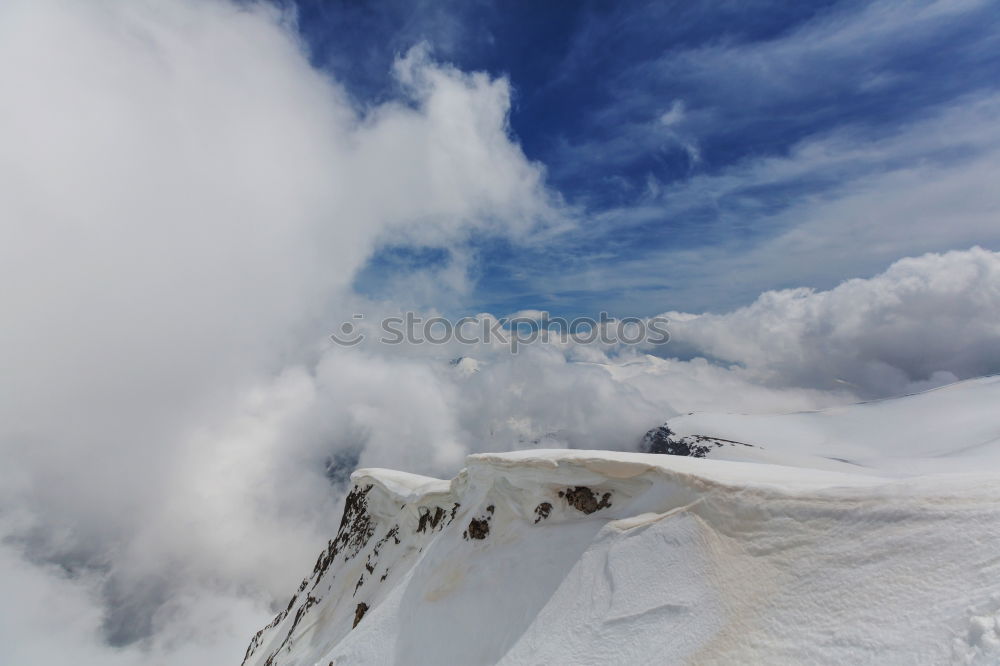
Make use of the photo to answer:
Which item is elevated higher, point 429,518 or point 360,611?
Answer: point 429,518

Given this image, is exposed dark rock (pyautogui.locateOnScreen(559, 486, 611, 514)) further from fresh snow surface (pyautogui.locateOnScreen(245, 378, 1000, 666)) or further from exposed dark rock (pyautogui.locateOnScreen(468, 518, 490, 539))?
exposed dark rock (pyautogui.locateOnScreen(468, 518, 490, 539))

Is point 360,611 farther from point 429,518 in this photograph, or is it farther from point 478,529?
point 478,529

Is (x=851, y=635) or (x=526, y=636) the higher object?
(x=851, y=635)

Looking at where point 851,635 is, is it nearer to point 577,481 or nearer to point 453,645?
point 577,481

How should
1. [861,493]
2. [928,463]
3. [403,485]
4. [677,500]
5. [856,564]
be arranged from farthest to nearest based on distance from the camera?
[928,463], [403,485], [677,500], [861,493], [856,564]

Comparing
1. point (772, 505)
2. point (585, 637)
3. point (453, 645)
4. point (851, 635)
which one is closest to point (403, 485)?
point (453, 645)

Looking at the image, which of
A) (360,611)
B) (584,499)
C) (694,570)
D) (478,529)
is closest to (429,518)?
(360,611)
